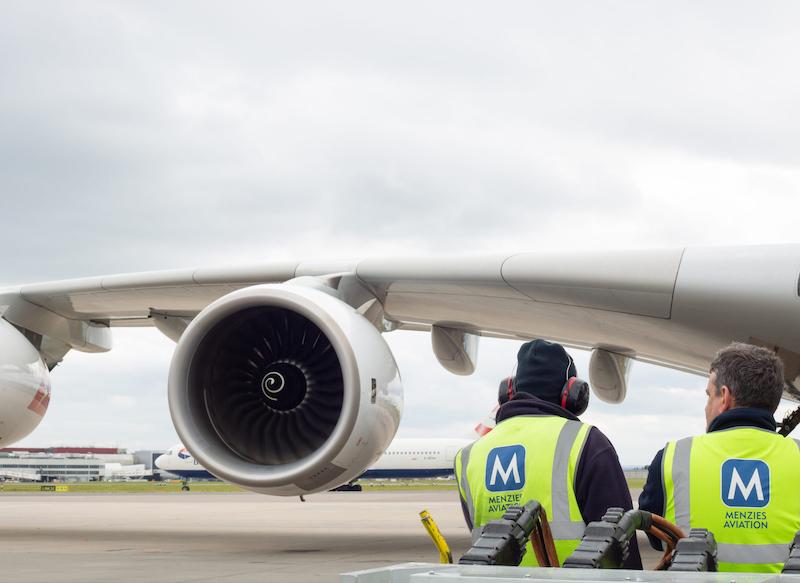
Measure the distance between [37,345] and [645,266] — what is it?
20.5 ft

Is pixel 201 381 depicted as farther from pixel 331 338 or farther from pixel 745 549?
pixel 745 549

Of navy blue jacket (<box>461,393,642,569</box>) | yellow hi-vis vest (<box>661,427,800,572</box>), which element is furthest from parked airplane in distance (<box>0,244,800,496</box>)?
yellow hi-vis vest (<box>661,427,800,572</box>)

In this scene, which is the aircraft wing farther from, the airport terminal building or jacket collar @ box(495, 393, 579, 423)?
the airport terminal building

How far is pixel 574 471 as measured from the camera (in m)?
3.15

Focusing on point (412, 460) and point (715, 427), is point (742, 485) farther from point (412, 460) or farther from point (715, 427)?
point (412, 460)

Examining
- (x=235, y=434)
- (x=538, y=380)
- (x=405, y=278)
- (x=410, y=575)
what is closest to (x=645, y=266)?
(x=405, y=278)

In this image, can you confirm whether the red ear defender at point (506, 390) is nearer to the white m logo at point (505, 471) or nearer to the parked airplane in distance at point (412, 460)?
the white m logo at point (505, 471)

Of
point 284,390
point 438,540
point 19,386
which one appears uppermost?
point 19,386

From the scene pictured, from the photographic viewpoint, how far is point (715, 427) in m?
3.01

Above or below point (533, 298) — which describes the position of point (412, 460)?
below

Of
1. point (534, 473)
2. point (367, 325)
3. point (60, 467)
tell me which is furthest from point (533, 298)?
point (60, 467)

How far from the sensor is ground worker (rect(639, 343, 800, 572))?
2881mm

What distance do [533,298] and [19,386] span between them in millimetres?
4802

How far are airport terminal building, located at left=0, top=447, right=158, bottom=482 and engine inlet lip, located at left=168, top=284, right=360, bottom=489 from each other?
107 metres
